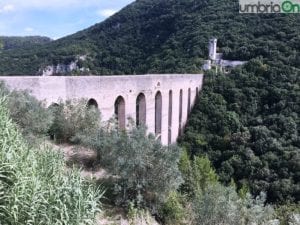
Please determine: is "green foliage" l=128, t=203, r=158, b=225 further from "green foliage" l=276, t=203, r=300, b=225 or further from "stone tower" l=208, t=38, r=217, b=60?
"stone tower" l=208, t=38, r=217, b=60

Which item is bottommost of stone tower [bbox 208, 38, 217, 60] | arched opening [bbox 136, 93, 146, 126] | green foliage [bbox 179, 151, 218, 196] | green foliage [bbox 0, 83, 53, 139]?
green foliage [bbox 179, 151, 218, 196]

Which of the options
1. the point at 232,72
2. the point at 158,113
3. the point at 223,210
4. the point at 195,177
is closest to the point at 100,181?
the point at 223,210

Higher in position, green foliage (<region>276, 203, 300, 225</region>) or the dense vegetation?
the dense vegetation

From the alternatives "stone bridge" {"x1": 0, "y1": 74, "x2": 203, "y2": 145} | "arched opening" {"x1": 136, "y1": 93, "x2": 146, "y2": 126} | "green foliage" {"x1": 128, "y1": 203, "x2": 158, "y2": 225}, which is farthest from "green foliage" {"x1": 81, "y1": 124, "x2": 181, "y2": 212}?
"arched opening" {"x1": 136, "y1": 93, "x2": 146, "y2": 126}

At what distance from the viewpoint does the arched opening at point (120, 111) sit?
54.5ft

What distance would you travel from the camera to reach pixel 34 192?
191 inches

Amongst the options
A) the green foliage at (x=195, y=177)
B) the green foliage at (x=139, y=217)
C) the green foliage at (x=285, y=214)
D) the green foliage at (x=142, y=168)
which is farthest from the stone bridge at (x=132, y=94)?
the green foliage at (x=285, y=214)

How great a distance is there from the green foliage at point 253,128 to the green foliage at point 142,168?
10.0m

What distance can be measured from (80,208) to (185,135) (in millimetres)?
21622

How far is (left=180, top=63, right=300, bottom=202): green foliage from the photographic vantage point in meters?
19.6

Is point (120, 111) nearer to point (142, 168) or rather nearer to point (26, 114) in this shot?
point (26, 114)

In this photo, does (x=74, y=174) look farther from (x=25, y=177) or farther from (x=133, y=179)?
(x=133, y=179)

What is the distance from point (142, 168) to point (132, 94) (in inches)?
337

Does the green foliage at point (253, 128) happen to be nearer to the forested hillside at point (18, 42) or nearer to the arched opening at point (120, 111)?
the arched opening at point (120, 111)
